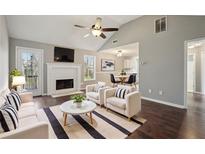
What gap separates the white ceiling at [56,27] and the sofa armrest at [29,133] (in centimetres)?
398

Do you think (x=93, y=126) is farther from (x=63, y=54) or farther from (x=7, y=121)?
(x=63, y=54)

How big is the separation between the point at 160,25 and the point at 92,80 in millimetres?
4773

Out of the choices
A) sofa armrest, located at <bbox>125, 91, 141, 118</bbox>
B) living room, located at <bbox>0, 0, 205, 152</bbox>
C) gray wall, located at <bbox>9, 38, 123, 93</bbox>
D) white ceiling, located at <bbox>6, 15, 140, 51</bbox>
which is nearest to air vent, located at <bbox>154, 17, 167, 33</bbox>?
living room, located at <bbox>0, 0, 205, 152</bbox>

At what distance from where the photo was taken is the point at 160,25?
13.9 feet

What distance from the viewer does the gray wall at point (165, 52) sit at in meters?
3.58

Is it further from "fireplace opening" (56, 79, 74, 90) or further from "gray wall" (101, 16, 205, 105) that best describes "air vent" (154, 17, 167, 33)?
"fireplace opening" (56, 79, 74, 90)

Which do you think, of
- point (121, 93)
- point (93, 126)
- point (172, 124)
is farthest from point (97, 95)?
point (172, 124)

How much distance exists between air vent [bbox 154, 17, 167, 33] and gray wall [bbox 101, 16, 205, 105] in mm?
134

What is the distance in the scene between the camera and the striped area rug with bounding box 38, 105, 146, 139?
7.09 ft

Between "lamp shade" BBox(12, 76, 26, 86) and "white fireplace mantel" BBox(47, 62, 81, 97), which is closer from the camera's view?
"lamp shade" BBox(12, 76, 26, 86)

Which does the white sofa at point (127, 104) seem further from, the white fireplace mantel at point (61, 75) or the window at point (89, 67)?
the window at point (89, 67)

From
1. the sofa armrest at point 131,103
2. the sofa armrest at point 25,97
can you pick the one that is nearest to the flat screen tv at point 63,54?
the sofa armrest at point 25,97
